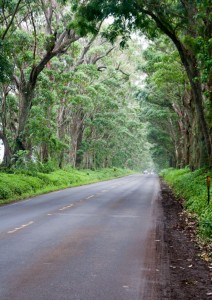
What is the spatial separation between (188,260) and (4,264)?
3.73m

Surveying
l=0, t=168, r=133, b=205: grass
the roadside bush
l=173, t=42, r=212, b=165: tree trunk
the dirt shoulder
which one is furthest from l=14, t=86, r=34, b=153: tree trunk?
the dirt shoulder

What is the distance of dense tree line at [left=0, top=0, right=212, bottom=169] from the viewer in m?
18.5

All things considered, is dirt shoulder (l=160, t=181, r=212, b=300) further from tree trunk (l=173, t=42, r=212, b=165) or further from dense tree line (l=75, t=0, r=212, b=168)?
tree trunk (l=173, t=42, r=212, b=165)

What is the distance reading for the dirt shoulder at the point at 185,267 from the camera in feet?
20.5

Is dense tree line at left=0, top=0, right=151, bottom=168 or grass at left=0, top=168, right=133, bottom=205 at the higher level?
dense tree line at left=0, top=0, right=151, bottom=168

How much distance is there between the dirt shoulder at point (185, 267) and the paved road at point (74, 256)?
491 millimetres

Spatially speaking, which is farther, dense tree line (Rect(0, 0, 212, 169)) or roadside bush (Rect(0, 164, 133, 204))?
roadside bush (Rect(0, 164, 133, 204))

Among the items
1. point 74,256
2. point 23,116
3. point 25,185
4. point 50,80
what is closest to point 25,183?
point 25,185

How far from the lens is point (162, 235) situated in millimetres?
11195

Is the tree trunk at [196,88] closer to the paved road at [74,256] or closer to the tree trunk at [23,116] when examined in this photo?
the paved road at [74,256]

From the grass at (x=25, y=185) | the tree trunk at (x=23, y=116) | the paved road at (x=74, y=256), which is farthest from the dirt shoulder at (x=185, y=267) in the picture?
the tree trunk at (x=23, y=116)

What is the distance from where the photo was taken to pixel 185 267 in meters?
7.76

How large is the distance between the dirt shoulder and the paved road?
19.3 inches

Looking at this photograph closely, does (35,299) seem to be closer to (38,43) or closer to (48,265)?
(48,265)
